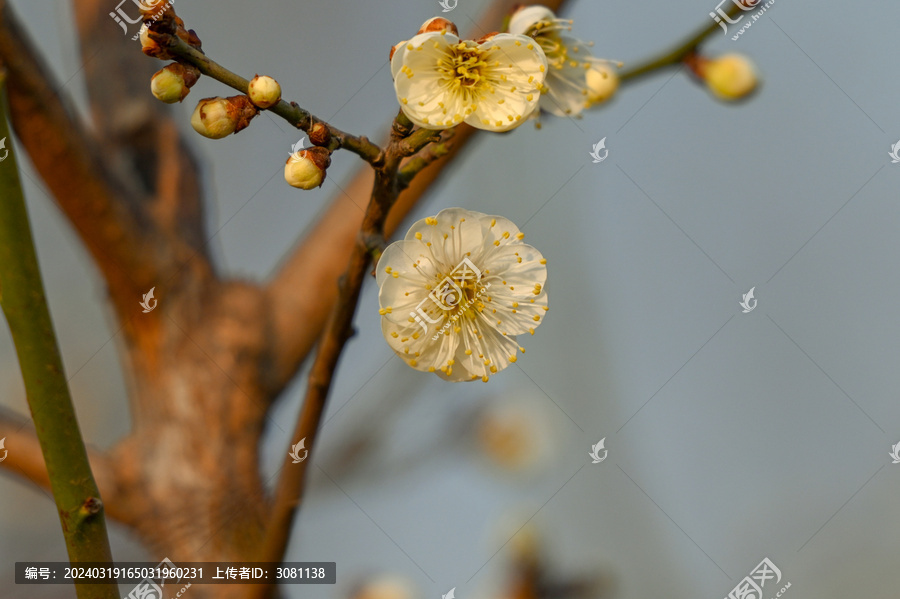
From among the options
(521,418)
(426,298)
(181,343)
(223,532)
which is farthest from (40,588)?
(521,418)

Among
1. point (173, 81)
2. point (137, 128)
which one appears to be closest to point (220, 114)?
point (173, 81)

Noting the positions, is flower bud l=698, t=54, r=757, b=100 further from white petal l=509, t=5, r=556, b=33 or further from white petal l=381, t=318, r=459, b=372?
white petal l=381, t=318, r=459, b=372

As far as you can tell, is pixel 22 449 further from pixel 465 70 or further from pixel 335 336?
pixel 465 70

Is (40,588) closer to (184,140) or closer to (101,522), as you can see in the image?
(101,522)

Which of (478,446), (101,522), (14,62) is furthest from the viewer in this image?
(478,446)

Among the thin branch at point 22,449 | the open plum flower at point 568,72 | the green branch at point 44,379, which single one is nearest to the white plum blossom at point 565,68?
the open plum flower at point 568,72
